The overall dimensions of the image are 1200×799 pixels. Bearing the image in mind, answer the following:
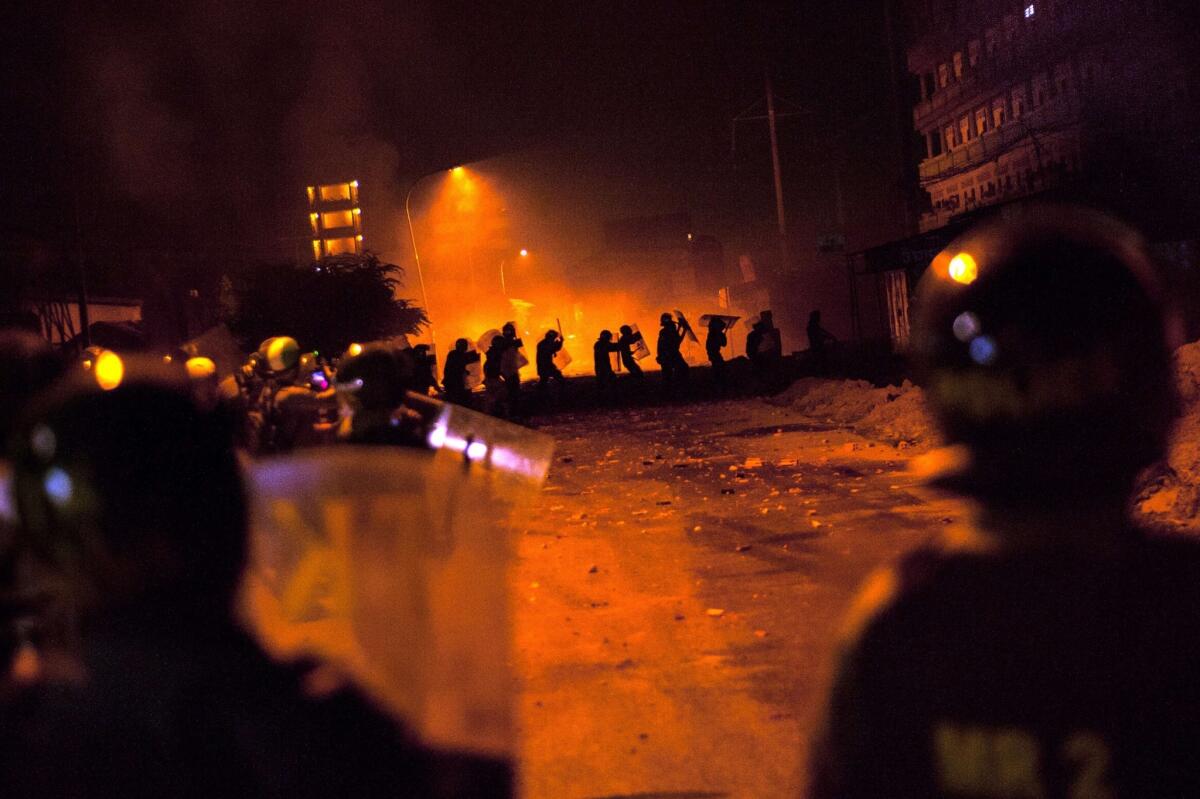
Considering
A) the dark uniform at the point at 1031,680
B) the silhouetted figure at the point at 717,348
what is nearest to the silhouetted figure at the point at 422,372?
the silhouetted figure at the point at 717,348

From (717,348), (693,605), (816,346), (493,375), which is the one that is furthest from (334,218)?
(693,605)

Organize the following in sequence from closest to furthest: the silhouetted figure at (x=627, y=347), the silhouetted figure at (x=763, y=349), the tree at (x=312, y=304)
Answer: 1. the silhouetted figure at (x=763, y=349)
2. the silhouetted figure at (x=627, y=347)
3. the tree at (x=312, y=304)

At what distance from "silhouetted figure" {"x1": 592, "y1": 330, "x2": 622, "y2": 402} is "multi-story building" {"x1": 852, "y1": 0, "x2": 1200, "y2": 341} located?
6929mm

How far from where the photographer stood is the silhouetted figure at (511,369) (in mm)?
27109

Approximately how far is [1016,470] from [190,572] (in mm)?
1440

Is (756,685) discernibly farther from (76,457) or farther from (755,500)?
(755,500)

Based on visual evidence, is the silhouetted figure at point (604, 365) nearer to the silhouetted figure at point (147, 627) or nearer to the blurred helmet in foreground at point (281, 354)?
the blurred helmet in foreground at point (281, 354)

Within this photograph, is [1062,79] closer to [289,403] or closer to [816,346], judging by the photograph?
[816,346]

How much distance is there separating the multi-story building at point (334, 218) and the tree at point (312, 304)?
17.8 m

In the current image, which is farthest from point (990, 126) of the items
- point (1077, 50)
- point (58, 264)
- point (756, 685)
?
point (756, 685)

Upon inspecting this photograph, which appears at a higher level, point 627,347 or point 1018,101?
point 1018,101

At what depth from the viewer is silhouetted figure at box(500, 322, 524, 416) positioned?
88.9 ft

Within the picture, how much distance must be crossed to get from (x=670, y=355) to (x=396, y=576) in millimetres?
28043

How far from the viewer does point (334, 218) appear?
6200cm
